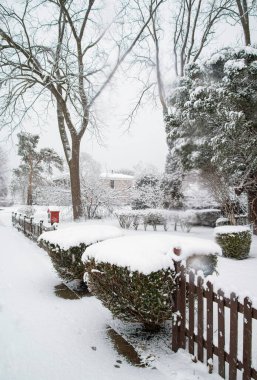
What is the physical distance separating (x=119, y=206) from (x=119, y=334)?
16.3m

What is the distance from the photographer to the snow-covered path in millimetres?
3148

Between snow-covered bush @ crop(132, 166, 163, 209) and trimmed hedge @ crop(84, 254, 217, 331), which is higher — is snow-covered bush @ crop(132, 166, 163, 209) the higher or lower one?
the higher one

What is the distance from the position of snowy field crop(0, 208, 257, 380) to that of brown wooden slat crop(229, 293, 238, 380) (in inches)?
5.4

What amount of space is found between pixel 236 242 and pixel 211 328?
653cm

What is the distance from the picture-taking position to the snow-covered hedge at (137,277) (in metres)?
3.41

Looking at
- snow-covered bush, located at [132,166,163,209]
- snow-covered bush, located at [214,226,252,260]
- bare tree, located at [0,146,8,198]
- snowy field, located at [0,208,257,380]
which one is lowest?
snowy field, located at [0,208,257,380]

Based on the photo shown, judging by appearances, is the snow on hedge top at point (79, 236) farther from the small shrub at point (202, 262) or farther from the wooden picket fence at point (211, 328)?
the wooden picket fence at point (211, 328)

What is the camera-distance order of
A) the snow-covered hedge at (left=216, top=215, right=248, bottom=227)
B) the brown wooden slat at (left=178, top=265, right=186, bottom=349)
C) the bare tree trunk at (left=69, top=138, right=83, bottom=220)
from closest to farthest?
the brown wooden slat at (left=178, top=265, right=186, bottom=349)
the snow-covered hedge at (left=216, top=215, right=248, bottom=227)
the bare tree trunk at (left=69, top=138, right=83, bottom=220)

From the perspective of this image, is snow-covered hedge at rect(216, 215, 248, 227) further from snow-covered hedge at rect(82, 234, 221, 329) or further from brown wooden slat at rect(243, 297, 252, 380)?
brown wooden slat at rect(243, 297, 252, 380)

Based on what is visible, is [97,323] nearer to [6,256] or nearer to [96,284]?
[96,284]

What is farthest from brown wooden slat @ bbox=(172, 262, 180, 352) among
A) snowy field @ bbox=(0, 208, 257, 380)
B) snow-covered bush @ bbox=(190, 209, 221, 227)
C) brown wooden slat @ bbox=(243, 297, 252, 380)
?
snow-covered bush @ bbox=(190, 209, 221, 227)

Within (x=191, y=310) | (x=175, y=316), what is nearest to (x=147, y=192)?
(x=175, y=316)

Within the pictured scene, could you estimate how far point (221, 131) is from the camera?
40.2 feet

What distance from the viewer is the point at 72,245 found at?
18.2 feet
